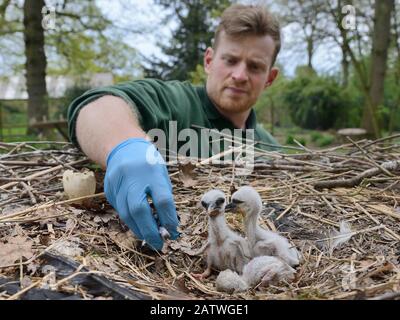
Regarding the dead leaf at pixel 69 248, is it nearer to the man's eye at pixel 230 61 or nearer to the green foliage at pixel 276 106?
the man's eye at pixel 230 61

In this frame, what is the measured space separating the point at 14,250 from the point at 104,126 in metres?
0.68

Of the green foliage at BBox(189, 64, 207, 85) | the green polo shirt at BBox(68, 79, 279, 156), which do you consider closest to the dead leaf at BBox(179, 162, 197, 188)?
the green polo shirt at BBox(68, 79, 279, 156)

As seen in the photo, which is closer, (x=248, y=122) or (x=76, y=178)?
(x=76, y=178)

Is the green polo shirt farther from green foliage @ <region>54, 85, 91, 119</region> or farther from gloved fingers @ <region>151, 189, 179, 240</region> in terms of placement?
green foliage @ <region>54, 85, 91, 119</region>

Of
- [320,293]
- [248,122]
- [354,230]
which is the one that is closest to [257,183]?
[354,230]

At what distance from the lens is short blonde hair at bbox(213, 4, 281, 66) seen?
2.54 metres

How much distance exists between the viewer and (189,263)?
122cm

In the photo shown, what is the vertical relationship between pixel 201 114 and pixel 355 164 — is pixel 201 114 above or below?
above

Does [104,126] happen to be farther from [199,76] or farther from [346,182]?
[199,76]

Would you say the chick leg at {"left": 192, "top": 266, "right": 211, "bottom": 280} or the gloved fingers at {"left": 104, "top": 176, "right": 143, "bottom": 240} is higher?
the gloved fingers at {"left": 104, "top": 176, "right": 143, "bottom": 240}

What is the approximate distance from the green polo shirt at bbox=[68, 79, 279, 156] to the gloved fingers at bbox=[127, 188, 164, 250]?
65cm

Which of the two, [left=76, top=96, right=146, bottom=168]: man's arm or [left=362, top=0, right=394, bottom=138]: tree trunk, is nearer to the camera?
[left=76, top=96, right=146, bottom=168]: man's arm
